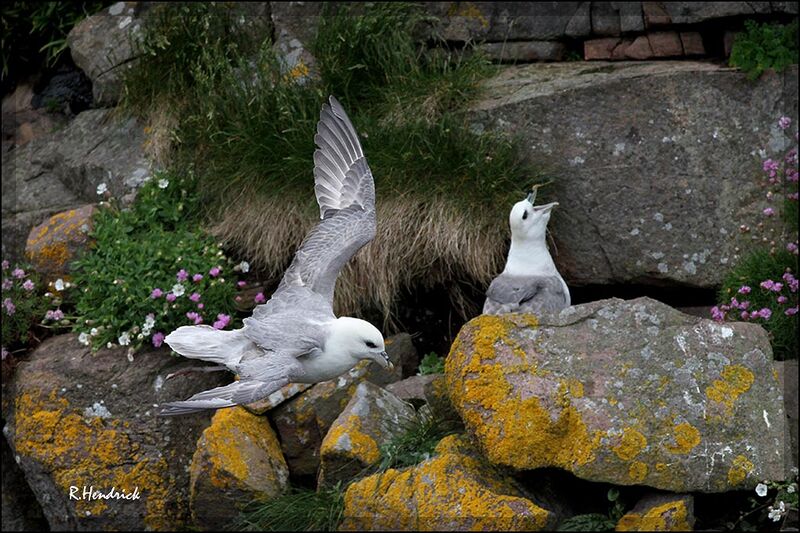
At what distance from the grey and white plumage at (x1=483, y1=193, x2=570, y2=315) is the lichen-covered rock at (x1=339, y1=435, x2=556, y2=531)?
861mm

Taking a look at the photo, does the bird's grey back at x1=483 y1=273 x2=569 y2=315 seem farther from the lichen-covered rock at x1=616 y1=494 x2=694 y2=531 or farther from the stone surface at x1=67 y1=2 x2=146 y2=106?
the stone surface at x1=67 y1=2 x2=146 y2=106

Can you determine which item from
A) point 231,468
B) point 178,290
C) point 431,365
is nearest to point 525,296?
point 431,365

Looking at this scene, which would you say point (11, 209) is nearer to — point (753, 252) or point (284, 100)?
point (284, 100)

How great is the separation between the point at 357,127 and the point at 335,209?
46.6 inches

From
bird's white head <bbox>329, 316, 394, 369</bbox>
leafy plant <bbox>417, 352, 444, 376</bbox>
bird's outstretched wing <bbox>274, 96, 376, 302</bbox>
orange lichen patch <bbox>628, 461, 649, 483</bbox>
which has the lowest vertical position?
leafy plant <bbox>417, 352, 444, 376</bbox>

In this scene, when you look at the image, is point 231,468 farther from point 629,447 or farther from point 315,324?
point 629,447

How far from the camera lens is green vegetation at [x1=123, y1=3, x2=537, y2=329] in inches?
224

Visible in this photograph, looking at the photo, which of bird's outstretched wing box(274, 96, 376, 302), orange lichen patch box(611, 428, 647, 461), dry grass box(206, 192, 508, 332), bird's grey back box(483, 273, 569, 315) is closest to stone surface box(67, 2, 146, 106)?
dry grass box(206, 192, 508, 332)

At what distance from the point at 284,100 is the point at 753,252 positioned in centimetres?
260

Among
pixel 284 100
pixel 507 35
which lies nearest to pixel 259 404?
pixel 284 100

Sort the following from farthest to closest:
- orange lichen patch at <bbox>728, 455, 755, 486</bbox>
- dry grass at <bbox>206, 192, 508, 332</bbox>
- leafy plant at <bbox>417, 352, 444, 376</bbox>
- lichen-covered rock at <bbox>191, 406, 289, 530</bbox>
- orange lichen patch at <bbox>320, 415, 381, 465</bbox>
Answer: dry grass at <bbox>206, 192, 508, 332</bbox> < leafy plant at <bbox>417, 352, 444, 376</bbox> < lichen-covered rock at <bbox>191, 406, 289, 530</bbox> < orange lichen patch at <bbox>320, 415, 381, 465</bbox> < orange lichen patch at <bbox>728, 455, 755, 486</bbox>

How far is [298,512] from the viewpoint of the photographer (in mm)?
4578

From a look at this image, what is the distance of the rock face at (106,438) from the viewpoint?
206 inches
